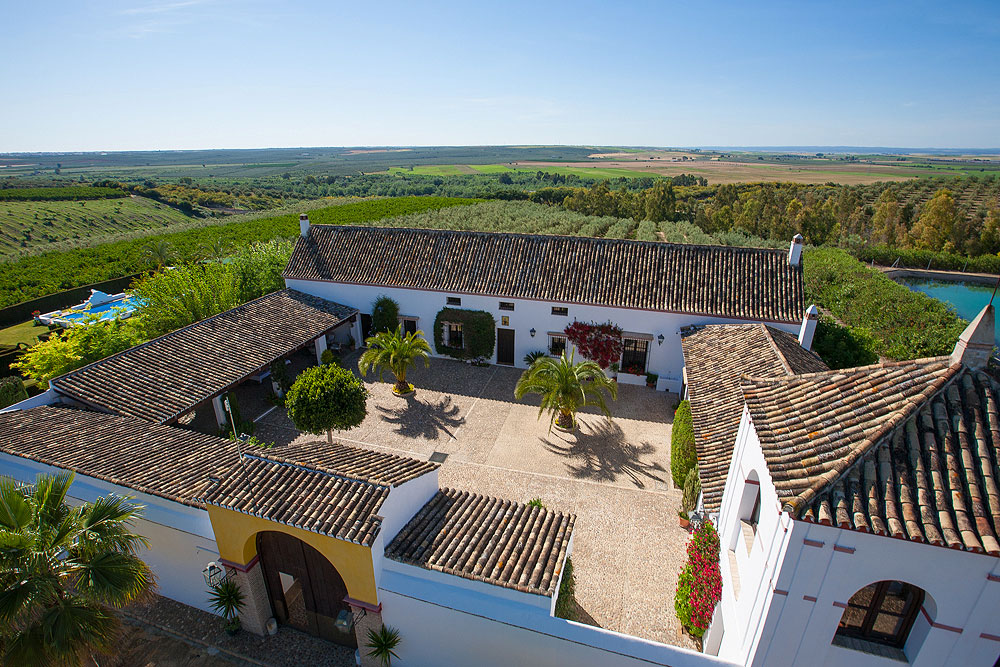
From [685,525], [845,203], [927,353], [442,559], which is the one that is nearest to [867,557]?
[442,559]

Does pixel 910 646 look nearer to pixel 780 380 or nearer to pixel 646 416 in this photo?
pixel 780 380

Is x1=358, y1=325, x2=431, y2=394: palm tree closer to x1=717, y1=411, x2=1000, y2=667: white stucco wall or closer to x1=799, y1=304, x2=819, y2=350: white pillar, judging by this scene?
x1=799, y1=304, x2=819, y2=350: white pillar

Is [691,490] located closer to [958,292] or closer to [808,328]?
[808,328]

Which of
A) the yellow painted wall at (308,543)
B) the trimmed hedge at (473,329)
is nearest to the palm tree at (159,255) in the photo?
the trimmed hedge at (473,329)

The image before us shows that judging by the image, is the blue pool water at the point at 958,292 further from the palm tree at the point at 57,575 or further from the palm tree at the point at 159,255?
the palm tree at the point at 159,255

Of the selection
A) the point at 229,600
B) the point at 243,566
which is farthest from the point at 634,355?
the point at 229,600

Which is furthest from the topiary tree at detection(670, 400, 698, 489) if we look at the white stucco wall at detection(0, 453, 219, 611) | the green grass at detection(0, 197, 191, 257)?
the green grass at detection(0, 197, 191, 257)
